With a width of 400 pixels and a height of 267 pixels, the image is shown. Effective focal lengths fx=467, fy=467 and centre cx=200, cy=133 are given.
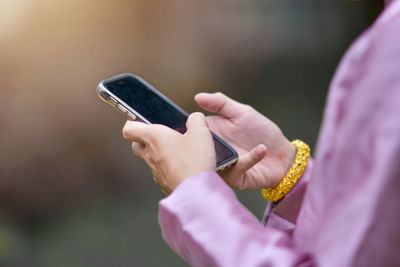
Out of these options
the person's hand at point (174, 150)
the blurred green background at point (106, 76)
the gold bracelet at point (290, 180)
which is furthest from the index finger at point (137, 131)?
the blurred green background at point (106, 76)

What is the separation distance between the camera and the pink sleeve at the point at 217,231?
416 millimetres

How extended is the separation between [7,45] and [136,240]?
116 cm

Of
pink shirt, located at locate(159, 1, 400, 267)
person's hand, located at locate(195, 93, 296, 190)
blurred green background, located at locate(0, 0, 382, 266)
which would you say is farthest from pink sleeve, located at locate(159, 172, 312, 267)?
blurred green background, located at locate(0, 0, 382, 266)

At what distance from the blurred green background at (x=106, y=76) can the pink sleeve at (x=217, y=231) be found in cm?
132

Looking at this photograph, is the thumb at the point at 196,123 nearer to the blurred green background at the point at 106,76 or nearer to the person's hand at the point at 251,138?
the person's hand at the point at 251,138

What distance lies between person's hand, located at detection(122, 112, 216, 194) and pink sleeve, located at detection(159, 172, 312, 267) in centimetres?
4

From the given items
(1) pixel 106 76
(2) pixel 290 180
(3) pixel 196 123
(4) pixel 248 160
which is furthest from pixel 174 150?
(1) pixel 106 76

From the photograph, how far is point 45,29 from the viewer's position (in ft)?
7.59

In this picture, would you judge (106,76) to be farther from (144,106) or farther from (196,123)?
(196,123)

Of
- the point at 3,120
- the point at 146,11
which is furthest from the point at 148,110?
the point at 146,11

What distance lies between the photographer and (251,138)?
780 mm

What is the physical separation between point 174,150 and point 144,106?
18 cm

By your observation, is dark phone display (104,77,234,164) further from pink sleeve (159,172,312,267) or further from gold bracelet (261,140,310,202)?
pink sleeve (159,172,312,267)

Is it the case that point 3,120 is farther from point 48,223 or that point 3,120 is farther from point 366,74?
point 366,74
